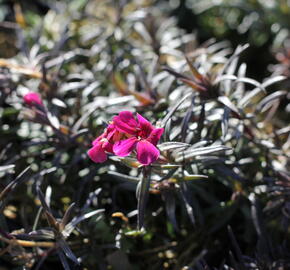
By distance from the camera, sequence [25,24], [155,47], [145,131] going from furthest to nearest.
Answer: [25,24]
[155,47]
[145,131]

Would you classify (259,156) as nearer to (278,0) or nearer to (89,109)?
(89,109)

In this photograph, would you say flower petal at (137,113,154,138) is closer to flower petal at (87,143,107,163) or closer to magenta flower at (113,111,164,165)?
magenta flower at (113,111,164,165)

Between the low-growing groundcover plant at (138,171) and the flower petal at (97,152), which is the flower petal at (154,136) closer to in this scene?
the low-growing groundcover plant at (138,171)

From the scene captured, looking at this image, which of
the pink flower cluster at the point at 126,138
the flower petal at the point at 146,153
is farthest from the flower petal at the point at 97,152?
the flower petal at the point at 146,153

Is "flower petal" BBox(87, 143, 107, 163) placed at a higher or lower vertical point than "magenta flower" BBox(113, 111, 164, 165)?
lower

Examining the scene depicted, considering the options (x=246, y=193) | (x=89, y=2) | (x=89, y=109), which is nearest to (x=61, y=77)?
(x=89, y=109)

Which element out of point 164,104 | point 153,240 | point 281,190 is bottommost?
point 153,240

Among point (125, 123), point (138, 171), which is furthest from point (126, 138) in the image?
point (138, 171)

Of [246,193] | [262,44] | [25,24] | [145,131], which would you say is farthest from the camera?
[262,44]

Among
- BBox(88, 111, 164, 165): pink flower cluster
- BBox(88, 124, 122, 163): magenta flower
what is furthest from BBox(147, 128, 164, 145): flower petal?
BBox(88, 124, 122, 163): magenta flower
